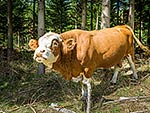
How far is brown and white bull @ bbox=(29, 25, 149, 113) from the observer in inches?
212

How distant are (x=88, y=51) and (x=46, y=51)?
107cm

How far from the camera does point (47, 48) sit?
5.27 m

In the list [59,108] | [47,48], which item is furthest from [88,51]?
[59,108]

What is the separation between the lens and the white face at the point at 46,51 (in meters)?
5.19

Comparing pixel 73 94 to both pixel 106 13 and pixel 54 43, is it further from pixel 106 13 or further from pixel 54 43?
pixel 106 13

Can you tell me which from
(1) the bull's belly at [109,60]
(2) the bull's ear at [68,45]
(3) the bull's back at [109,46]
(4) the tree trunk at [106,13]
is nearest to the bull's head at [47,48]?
(2) the bull's ear at [68,45]

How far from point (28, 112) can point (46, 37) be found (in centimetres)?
176

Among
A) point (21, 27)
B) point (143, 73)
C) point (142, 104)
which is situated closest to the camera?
point (142, 104)

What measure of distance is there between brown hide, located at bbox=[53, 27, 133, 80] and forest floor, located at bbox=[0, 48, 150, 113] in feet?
2.29

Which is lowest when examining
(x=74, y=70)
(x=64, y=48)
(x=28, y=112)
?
(x=28, y=112)

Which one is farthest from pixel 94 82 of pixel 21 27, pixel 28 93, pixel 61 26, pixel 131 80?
pixel 61 26

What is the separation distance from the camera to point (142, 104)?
6.30 meters

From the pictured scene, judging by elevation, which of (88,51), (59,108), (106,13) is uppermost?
(106,13)

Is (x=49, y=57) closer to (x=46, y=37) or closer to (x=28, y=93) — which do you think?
(x=46, y=37)
